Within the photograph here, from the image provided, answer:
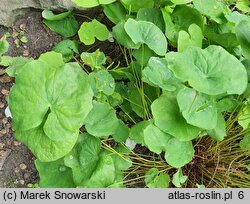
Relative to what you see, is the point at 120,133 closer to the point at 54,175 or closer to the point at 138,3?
the point at 54,175

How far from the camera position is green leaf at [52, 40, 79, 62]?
1.60 meters

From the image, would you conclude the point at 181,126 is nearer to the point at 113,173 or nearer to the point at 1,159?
the point at 113,173

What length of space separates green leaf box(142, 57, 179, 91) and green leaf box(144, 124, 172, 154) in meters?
0.13

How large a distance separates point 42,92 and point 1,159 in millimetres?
457

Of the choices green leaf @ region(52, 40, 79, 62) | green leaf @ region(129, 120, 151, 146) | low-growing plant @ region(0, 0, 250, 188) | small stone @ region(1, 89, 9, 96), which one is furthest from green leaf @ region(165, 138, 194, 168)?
small stone @ region(1, 89, 9, 96)

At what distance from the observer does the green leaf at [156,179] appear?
1.44 meters

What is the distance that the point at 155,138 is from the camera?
1.29 meters

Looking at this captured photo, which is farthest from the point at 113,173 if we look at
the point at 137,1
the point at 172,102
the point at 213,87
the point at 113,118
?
the point at 137,1

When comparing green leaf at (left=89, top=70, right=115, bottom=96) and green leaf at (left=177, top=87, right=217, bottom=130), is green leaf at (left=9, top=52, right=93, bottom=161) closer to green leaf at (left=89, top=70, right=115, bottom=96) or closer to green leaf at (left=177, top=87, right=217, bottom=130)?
green leaf at (left=89, top=70, right=115, bottom=96)

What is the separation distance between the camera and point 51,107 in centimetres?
118

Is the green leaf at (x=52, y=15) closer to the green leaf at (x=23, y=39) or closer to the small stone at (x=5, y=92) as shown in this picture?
the green leaf at (x=23, y=39)

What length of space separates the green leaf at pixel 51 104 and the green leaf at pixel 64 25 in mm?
476

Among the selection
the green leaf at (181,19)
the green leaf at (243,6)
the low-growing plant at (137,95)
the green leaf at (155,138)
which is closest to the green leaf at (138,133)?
the low-growing plant at (137,95)

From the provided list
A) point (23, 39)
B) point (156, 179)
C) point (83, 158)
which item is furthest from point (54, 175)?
point (23, 39)
